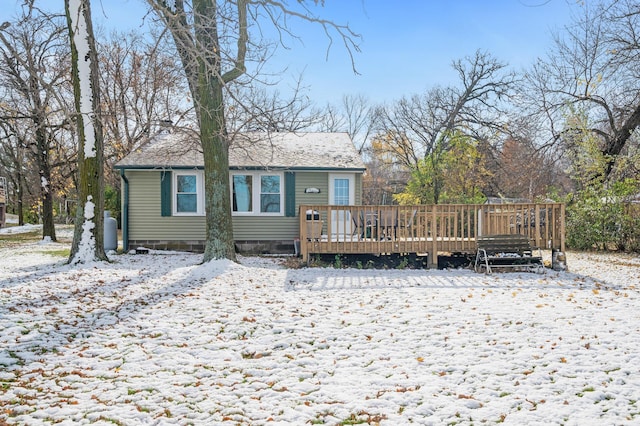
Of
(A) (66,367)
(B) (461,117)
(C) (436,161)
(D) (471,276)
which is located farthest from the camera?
(B) (461,117)

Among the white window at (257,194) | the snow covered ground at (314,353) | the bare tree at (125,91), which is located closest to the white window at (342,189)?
the white window at (257,194)

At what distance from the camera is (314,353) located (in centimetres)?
424

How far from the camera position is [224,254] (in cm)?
966

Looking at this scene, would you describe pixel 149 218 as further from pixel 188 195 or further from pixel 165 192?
pixel 188 195

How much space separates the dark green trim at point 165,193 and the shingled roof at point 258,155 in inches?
15.3

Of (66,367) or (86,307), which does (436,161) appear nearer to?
(86,307)

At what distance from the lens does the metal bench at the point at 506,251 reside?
939 cm

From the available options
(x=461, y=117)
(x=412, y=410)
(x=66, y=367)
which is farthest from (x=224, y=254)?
(x=461, y=117)

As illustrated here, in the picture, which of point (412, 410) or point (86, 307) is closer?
point (412, 410)

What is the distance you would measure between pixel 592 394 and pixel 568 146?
16.7 meters

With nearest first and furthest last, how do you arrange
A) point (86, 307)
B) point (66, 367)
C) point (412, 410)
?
point (412, 410) < point (66, 367) < point (86, 307)

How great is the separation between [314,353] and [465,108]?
22.3 metres

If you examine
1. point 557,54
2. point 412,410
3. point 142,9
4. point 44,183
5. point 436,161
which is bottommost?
point 412,410

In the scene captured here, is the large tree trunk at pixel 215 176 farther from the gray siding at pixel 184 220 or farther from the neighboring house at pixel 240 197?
the gray siding at pixel 184 220
